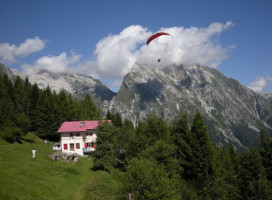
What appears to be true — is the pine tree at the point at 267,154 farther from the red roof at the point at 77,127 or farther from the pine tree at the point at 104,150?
the red roof at the point at 77,127

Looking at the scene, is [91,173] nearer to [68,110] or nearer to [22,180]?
[22,180]

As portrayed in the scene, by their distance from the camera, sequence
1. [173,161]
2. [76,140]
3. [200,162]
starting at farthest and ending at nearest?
1. [76,140]
2. [200,162]
3. [173,161]

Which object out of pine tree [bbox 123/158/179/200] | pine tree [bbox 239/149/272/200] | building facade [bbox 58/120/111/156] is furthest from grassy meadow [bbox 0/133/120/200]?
pine tree [bbox 239/149/272/200]

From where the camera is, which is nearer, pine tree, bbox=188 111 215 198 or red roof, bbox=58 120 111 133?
pine tree, bbox=188 111 215 198

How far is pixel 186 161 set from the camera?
43188 millimetres

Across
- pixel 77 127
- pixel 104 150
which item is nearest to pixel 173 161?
pixel 104 150

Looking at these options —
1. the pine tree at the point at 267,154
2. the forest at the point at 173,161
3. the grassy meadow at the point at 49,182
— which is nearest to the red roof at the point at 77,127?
the forest at the point at 173,161

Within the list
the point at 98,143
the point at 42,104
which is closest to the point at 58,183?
the point at 98,143

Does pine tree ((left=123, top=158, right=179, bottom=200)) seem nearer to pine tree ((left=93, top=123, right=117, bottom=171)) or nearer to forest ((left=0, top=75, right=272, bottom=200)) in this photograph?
forest ((left=0, top=75, right=272, bottom=200))

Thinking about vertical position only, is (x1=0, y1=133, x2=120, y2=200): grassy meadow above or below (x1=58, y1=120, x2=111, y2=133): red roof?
below

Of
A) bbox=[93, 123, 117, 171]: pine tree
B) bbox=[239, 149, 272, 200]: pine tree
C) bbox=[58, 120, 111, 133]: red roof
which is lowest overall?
bbox=[239, 149, 272, 200]: pine tree

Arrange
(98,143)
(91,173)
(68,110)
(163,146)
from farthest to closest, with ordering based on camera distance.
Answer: (68,110), (98,143), (91,173), (163,146)

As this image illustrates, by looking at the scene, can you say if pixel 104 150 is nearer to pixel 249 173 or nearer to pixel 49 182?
pixel 49 182

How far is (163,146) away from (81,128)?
35.3 metres
